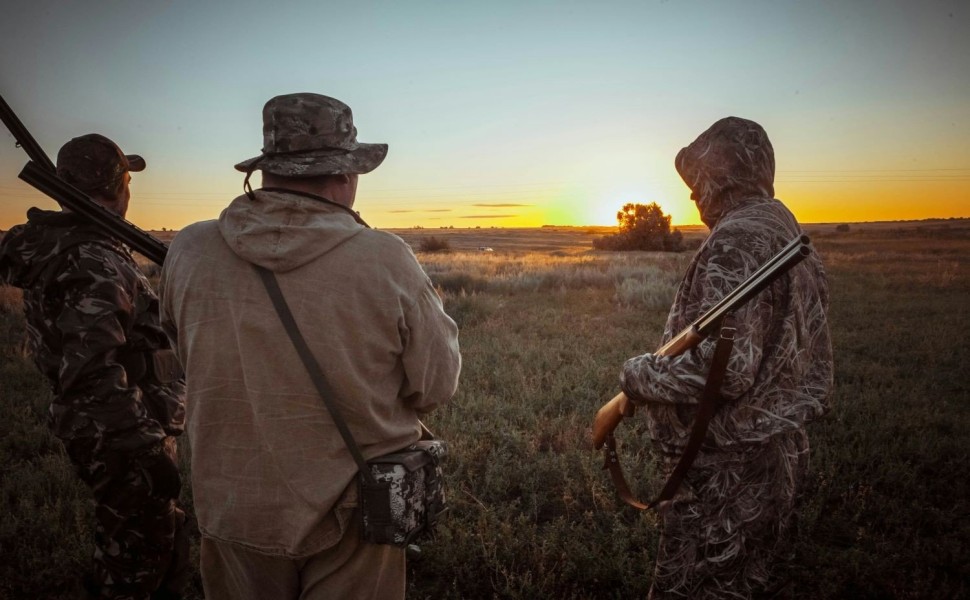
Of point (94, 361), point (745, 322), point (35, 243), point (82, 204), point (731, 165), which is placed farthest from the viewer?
point (82, 204)

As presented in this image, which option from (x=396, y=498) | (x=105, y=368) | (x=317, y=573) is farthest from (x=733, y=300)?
(x=105, y=368)

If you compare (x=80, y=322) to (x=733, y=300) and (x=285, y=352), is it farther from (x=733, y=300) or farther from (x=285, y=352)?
(x=733, y=300)

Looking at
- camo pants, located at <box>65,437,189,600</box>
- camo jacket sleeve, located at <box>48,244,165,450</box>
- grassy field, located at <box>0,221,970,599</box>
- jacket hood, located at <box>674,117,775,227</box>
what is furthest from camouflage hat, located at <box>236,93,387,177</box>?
grassy field, located at <box>0,221,970,599</box>

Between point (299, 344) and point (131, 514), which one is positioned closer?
point (299, 344)

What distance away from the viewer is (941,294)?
44.4ft

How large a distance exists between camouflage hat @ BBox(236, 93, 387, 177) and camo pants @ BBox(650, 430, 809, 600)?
6.75 ft

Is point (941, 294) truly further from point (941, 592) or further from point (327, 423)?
point (327, 423)

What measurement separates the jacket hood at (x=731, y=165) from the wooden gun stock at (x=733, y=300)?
0.38 metres

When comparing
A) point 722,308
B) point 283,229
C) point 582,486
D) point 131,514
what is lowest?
point 582,486

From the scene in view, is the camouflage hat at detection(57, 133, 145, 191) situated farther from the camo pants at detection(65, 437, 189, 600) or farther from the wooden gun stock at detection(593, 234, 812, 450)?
the wooden gun stock at detection(593, 234, 812, 450)

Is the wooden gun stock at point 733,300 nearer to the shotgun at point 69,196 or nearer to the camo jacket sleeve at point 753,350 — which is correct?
the camo jacket sleeve at point 753,350

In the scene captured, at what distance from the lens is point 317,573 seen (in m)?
1.83

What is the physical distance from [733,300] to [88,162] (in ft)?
11.2

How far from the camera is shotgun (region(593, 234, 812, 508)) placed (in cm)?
168
